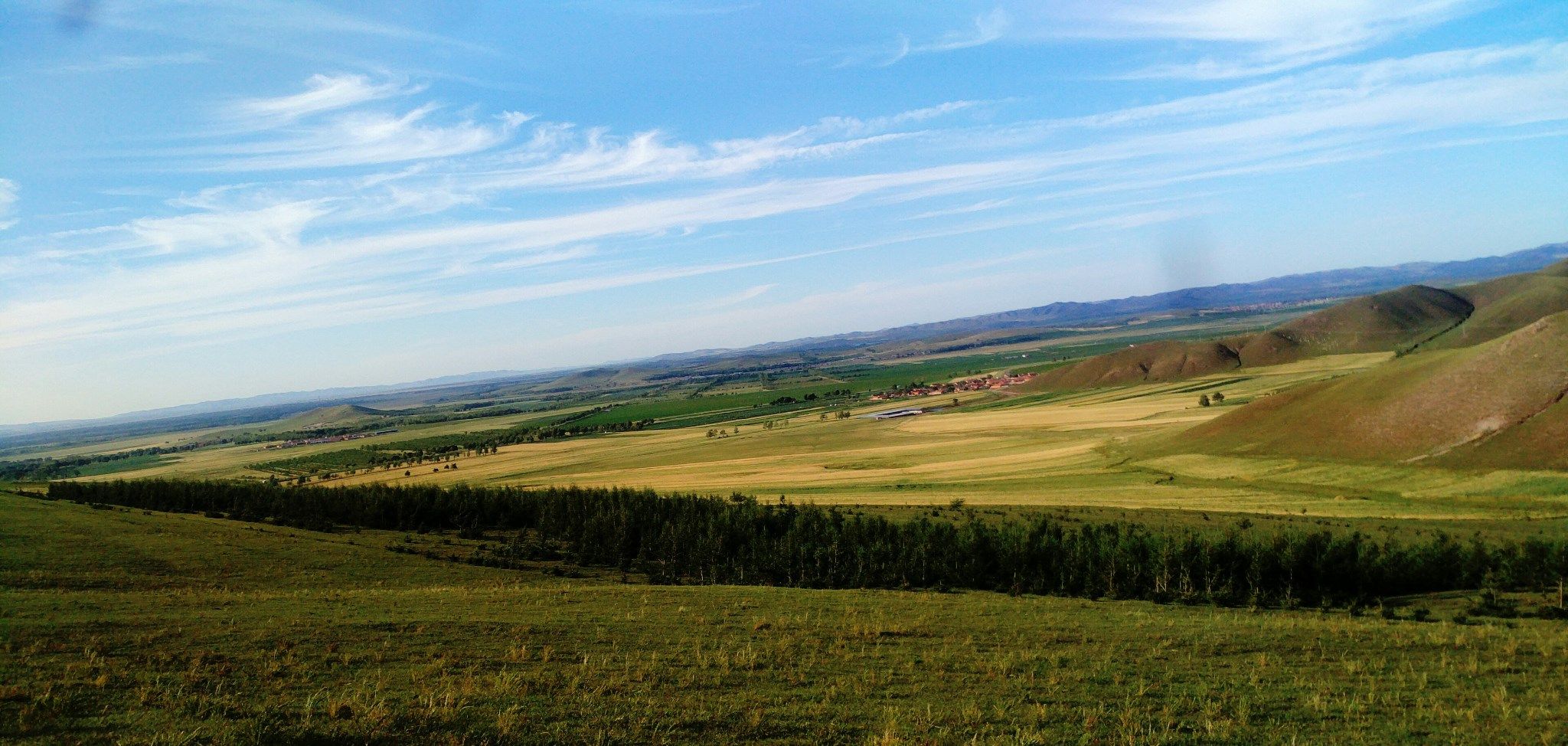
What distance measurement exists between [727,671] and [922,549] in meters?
32.0

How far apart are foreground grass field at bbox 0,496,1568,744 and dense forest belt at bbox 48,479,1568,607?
9.37 m

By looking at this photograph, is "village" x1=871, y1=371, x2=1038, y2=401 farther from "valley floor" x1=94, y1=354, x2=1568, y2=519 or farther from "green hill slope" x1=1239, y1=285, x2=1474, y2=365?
"green hill slope" x1=1239, y1=285, x2=1474, y2=365

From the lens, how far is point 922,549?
47625 millimetres

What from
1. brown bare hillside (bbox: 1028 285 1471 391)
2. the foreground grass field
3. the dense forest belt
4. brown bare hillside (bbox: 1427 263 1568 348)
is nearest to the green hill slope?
brown bare hillside (bbox: 1028 285 1471 391)

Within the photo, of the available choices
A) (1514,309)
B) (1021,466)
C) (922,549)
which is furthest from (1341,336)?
(922,549)

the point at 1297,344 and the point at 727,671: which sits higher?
the point at 727,671

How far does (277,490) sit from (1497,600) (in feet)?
339

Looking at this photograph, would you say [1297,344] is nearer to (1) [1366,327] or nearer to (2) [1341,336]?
(2) [1341,336]

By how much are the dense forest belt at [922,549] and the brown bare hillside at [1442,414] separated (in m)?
24.2

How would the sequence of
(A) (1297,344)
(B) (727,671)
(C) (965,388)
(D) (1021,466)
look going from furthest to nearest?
(C) (965,388) → (A) (1297,344) → (D) (1021,466) → (B) (727,671)

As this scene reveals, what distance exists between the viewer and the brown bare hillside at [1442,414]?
58594 mm

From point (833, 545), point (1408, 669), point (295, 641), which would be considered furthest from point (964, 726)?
point (833, 545)

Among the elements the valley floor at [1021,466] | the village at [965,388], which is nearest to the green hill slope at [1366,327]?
the valley floor at [1021,466]

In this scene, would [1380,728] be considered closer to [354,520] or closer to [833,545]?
[833,545]
